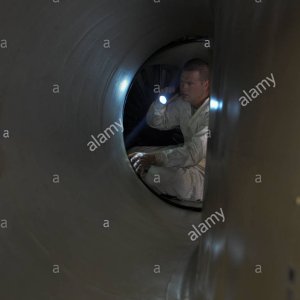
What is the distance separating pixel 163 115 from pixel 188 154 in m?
0.28

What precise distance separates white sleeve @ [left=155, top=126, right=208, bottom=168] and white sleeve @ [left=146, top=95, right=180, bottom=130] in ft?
0.45

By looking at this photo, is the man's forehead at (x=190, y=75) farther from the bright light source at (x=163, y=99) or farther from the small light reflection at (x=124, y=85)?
the small light reflection at (x=124, y=85)

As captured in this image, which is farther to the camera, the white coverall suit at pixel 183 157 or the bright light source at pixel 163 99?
the bright light source at pixel 163 99

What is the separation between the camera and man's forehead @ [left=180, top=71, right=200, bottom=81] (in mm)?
1987

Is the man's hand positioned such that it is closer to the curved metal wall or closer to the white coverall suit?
the white coverall suit

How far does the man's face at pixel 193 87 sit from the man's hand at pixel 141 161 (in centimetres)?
29

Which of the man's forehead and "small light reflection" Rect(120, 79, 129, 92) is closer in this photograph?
"small light reflection" Rect(120, 79, 129, 92)

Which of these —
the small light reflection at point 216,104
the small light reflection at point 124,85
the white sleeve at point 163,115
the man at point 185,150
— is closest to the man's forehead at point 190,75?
the man at point 185,150

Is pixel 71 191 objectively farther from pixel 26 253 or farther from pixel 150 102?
pixel 150 102

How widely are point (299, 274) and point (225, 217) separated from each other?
0.75 feet

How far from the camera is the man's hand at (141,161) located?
5.80 ft

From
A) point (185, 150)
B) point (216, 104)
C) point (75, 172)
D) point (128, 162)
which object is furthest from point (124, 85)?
point (216, 104)

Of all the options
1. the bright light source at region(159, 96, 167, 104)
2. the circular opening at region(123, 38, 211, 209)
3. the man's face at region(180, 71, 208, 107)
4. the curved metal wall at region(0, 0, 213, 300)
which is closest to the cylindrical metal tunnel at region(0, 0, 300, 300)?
the curved metal wall at region(0, 0, 213, 300)

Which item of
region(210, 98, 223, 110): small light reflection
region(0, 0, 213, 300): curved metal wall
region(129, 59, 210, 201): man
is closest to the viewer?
region(210, 98, 223, 110): small light reflection
